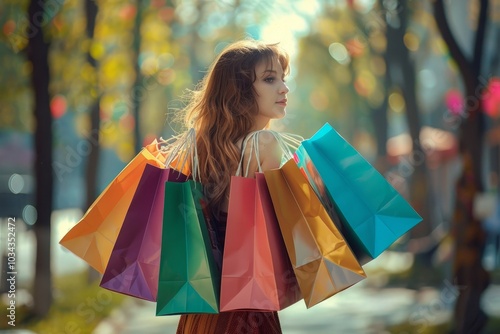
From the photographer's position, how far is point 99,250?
3318 mm

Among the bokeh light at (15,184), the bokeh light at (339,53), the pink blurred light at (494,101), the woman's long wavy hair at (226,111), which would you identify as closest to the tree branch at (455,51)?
the pink blurred light at (494,101)

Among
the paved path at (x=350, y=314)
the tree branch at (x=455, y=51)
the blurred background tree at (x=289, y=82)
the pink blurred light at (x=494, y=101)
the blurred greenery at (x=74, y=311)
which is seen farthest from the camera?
the pink blurred light at (x=494, y=101)

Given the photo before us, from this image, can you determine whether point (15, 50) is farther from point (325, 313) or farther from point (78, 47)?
point (325, 313)

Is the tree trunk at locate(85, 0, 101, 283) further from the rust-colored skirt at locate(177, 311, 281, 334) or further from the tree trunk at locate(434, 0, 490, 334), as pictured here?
the rust-colored skirt at locate(177, 311, 281, 334)

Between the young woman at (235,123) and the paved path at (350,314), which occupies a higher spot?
the young woman at (235,123)

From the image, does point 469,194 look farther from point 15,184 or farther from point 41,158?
point 15,184

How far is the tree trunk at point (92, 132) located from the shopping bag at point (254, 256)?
650 centimetres

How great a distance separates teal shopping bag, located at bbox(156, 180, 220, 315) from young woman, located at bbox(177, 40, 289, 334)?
6.5 inches

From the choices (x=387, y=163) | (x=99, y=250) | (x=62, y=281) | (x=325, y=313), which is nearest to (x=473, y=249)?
(x=325, y=313)

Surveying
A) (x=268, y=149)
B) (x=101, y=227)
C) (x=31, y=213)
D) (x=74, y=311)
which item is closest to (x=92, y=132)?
(x=31, y=213)

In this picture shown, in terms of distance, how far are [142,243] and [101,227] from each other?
0.83ft

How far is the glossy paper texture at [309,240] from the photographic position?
9.61 feet

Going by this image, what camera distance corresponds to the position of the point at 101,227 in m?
3.33

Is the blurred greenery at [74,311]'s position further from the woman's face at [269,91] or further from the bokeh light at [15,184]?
the woman's face at [269,91]
